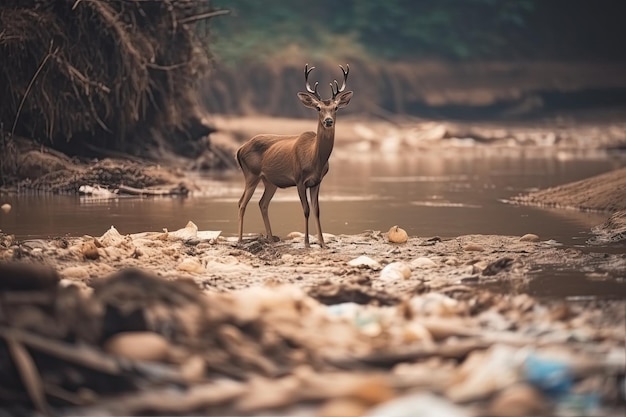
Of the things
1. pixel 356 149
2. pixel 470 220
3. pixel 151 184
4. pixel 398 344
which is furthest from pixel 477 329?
pixel 356 149

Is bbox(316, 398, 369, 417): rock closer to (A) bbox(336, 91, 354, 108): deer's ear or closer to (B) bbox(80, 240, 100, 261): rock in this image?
(B) bbox(80, 240, 100, 261): rock

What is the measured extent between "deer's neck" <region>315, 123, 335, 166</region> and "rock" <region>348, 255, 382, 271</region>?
1.98 m

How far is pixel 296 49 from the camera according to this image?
133 ft

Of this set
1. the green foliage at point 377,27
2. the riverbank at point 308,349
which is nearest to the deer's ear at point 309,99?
the riverbank at point 308,349

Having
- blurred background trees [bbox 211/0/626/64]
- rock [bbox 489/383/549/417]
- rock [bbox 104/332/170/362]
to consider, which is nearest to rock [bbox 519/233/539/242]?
rock [bbox 489/383/549/417]

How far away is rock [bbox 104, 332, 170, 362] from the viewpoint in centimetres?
605

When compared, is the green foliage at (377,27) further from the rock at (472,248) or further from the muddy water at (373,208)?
the rock at (472,248)

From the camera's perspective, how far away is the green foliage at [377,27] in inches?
1624

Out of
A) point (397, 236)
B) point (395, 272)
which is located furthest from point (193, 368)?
point (397, 236)

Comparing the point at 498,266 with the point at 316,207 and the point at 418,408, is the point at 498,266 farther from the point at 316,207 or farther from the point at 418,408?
the point at 418,408

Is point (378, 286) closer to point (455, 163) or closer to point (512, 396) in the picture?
point (512, 396)

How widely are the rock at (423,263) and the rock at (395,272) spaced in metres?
0.55

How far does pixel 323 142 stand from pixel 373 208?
476cm

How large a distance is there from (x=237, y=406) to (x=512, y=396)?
1289 millimetres
